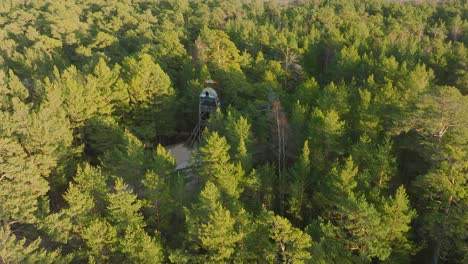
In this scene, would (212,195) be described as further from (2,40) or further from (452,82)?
(2,40)

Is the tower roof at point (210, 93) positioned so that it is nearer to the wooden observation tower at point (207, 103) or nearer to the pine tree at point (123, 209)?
the wooden observation tower at point (207, 103)

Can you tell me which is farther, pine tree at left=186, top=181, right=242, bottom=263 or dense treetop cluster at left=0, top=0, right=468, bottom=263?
dense treetop cluster at left=0, top=0, right=468, bottom=263

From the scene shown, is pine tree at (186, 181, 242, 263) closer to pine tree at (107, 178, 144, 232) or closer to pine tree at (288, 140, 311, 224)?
pine tree at (107, 178, 144, 232)

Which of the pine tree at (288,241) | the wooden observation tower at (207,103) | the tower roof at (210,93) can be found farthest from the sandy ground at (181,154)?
the pine tree at (288,241)

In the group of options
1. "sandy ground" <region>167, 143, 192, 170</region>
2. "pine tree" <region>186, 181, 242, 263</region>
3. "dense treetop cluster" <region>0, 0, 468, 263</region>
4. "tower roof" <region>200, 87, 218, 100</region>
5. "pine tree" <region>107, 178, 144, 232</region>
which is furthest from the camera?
"tower roof" <region>200, 87, 218, 100</region>

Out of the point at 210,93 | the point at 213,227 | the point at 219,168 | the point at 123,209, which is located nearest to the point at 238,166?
the point at 219,168

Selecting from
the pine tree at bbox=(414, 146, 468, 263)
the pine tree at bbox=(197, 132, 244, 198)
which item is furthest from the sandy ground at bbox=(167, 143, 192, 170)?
the pine tree at bbox=(414, 146, 468, 263)

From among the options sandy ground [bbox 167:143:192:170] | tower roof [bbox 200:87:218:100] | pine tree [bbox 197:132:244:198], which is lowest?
sandy ground [bbox 167:143:192:170]
